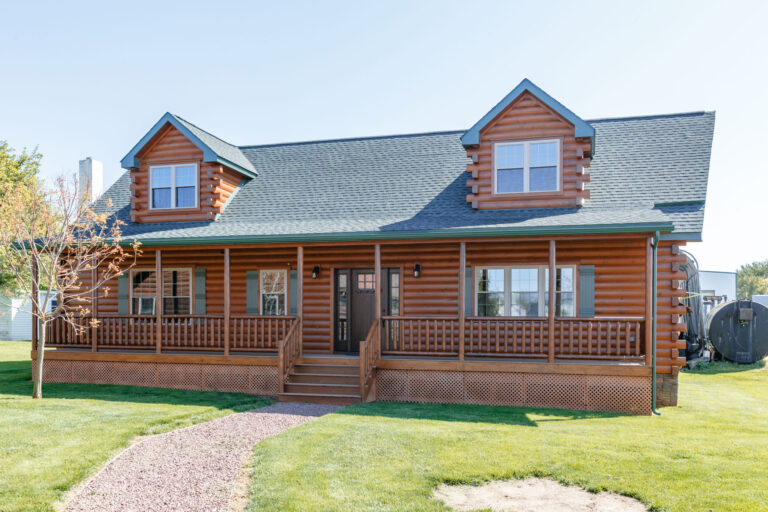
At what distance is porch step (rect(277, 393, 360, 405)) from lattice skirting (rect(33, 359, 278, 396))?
0.82 metres

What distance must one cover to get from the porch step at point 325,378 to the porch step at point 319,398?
0.48 metres

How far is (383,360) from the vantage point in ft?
39.3

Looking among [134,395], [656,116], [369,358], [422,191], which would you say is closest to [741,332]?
[656,116]

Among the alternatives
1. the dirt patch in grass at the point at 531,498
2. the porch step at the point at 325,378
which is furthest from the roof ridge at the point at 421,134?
the dirt patch in grass at the point at 531,498

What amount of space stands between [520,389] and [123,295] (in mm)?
10372

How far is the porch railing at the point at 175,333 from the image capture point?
12984mm

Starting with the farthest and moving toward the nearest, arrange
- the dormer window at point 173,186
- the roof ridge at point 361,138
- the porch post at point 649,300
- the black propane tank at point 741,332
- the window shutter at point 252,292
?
the black propane tank at point 741,332
the roof ridge at point 361,138
the dormer window at point 173,186
the window shutter at point 252,292
the porch post at point 649,300

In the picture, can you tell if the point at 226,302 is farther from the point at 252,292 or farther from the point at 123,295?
the point at 123,295

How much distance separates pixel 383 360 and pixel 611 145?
8520 mm

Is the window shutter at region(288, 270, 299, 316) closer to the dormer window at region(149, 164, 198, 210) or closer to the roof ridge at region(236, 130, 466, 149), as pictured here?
the dormer window at region(149, 164, 198, 210)

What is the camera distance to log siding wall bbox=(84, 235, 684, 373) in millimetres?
11898

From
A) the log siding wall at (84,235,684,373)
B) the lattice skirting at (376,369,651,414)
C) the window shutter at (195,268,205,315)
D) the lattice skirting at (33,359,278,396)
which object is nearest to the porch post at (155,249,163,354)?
the lattice skirting at (33,359,278,396)

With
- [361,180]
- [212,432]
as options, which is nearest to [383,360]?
[212,432]

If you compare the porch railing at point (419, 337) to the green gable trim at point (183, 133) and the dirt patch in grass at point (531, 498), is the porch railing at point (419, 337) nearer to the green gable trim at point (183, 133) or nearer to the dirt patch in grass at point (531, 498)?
the dirt patch in grass at point (531, 498)
